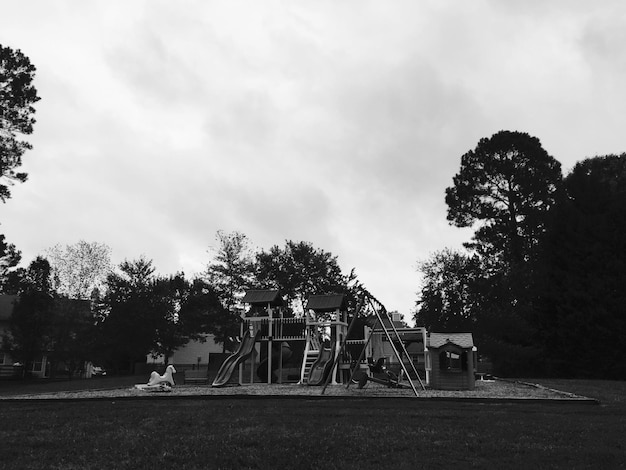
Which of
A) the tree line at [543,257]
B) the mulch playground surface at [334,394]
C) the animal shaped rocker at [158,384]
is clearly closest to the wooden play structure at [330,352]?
the mulch playground surface at [334,394]

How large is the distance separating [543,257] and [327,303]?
18.3 meters

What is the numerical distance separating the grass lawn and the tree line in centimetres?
2385

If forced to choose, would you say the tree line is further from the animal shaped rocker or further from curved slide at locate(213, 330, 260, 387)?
the animal shaped rocker

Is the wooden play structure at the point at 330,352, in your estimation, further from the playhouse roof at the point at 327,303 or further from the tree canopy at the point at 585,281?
the tree canopy at the point at 585,281

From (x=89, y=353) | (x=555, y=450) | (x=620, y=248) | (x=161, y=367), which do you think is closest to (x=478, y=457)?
(x=555, y=450)

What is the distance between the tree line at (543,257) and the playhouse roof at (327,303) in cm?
1491

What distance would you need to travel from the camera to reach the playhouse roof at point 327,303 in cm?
3008

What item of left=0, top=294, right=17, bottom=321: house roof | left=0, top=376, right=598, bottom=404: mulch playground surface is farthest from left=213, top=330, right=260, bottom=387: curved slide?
left=0, top=294, right=17, bottom=321: house roof

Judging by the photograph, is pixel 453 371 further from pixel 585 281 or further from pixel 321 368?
pixel 585 281

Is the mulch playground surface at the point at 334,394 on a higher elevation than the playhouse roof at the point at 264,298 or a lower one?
lower

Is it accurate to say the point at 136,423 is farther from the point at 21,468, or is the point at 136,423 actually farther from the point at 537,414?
the point at 537,414

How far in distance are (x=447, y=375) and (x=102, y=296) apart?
36.4 m

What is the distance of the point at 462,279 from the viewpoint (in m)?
61.7

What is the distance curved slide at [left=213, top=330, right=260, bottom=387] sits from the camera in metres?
27.1
